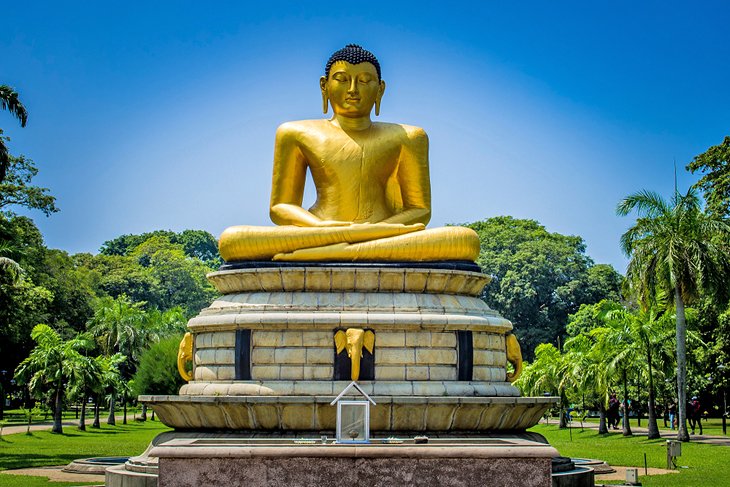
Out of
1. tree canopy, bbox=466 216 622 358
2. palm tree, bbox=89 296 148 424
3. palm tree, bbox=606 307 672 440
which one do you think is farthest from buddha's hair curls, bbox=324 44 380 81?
tree canopy, bbox=466 216 622 358

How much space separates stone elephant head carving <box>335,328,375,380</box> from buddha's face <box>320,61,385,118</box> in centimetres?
536

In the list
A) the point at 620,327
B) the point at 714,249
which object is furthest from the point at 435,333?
the point at 620,327

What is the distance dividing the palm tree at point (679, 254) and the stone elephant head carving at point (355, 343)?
14547 millimetres

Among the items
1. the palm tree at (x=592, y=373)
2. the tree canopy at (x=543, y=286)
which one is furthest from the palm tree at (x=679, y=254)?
the tree canopy at (x=543, y=286)

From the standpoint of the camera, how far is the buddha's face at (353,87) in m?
18.2

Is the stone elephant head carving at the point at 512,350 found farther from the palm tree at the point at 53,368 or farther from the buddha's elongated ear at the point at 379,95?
the palm tree at the point at 53,368

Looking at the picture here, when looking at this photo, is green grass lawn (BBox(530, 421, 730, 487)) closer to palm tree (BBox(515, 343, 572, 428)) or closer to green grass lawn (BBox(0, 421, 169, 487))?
palm tree (BBox(515, 343, 572, 428))

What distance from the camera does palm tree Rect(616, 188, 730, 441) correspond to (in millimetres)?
26656

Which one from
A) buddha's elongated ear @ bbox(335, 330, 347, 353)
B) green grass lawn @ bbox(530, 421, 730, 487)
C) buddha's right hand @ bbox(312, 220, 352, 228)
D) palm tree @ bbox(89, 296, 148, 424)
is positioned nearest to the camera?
buddha's elongated ear @ bbox(335, 330, 347, 353)

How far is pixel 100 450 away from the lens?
24.3 metres

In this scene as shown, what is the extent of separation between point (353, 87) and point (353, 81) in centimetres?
16

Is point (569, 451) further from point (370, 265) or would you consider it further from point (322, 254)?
point (322, 254)

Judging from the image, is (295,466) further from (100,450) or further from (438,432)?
(100,450)

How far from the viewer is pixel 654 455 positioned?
23.1m
